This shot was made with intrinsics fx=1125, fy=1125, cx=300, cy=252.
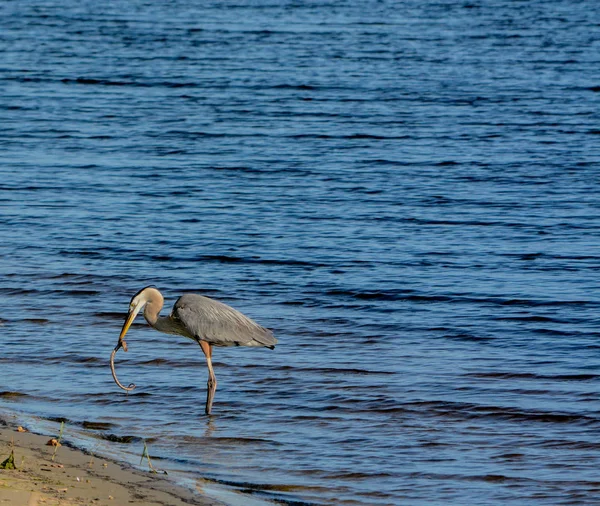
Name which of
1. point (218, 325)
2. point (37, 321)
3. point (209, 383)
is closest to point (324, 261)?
point (37, 321)

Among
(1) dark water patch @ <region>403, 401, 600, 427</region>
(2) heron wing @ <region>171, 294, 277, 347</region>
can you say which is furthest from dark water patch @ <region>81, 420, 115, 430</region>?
(1) dark water patch @ <region>403, 401, 600, 427</region>

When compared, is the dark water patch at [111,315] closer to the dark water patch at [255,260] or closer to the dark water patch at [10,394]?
the dark water patch at [10,394]

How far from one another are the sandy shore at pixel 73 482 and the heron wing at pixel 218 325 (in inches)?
86.4

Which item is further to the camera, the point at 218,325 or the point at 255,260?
the point at 255,260

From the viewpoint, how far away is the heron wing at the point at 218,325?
998cm

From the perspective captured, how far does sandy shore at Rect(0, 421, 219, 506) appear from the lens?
259 inches

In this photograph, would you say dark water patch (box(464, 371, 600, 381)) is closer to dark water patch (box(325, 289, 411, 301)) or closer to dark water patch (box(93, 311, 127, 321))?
dark water patch (box(325, 289, 411, 301))

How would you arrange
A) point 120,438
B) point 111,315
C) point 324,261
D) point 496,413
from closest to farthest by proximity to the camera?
point 120,438
point 496,413
point 111,315
point 324,261

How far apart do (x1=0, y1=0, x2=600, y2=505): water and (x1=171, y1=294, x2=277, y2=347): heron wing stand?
1.59 ft

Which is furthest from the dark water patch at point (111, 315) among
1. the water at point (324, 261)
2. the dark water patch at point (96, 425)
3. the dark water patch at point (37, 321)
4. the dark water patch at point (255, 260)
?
A: the dark water patch at point (96, 425)

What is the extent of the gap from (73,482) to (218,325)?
3.13 meters

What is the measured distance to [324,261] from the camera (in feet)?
48.2

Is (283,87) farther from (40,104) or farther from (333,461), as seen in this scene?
(333,461)

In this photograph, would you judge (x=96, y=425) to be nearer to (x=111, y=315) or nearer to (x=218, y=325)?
(x=218, y=325)
